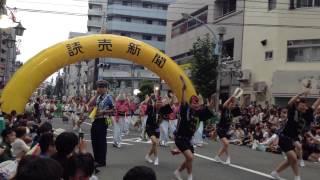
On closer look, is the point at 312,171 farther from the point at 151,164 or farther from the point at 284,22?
the point at 284,22

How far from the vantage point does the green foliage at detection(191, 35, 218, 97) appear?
111 feet

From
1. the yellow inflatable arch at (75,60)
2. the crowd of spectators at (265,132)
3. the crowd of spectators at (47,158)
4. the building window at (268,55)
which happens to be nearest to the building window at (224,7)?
the building window at (268,55)

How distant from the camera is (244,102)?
34094 millimetres

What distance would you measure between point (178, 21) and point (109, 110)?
1676 inches

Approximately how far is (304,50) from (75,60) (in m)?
18.4

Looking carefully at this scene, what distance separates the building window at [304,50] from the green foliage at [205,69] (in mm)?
5087

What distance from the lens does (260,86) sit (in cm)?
3194

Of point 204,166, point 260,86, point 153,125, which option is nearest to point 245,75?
point 260,86

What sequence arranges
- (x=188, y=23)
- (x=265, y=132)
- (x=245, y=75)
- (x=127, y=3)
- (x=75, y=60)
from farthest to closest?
(x=127, y=3) → (x=188, y=23) → (x=245, y=75) → (x=265, y=132) → (x=75, y=60)

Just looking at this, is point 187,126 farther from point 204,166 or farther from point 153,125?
point 153,125

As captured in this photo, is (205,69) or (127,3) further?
(127,3)

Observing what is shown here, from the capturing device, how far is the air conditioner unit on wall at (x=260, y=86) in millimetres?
31741

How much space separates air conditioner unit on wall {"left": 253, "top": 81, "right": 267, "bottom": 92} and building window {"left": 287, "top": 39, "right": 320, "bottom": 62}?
2075mm

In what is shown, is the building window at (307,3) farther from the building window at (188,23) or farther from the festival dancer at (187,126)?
the festival dancer at (187,126)
